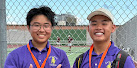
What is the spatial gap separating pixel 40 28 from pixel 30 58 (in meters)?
0.36

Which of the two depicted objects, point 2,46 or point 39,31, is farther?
point 2,46

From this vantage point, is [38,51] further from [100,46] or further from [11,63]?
[100,46]

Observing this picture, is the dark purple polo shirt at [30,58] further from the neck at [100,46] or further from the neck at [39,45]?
the neck at [100,46]

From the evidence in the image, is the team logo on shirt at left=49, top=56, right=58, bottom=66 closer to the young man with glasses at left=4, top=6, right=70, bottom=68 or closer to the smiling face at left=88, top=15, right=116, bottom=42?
the young man with glasses at left=4, top=6, right=70, bottom=68

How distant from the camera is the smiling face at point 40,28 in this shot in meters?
1.66

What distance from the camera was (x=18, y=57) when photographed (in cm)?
165

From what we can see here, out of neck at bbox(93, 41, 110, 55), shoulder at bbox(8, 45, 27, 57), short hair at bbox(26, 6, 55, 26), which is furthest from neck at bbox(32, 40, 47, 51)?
neck at bbox(93, 41, 110, 55)

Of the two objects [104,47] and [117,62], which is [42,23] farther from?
[117,62]

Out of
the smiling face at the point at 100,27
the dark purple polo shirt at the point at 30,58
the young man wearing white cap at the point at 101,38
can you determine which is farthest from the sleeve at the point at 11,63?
the smiling face at the point at 100,27

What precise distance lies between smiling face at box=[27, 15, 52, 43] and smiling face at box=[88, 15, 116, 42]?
521mm

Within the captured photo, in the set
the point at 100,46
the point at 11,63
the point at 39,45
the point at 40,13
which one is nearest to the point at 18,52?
the point at 11,63

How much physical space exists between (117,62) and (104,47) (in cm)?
27

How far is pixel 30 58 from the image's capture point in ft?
5.43

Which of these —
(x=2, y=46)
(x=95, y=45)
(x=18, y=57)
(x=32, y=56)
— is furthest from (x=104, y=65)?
(x=2, y=46)
